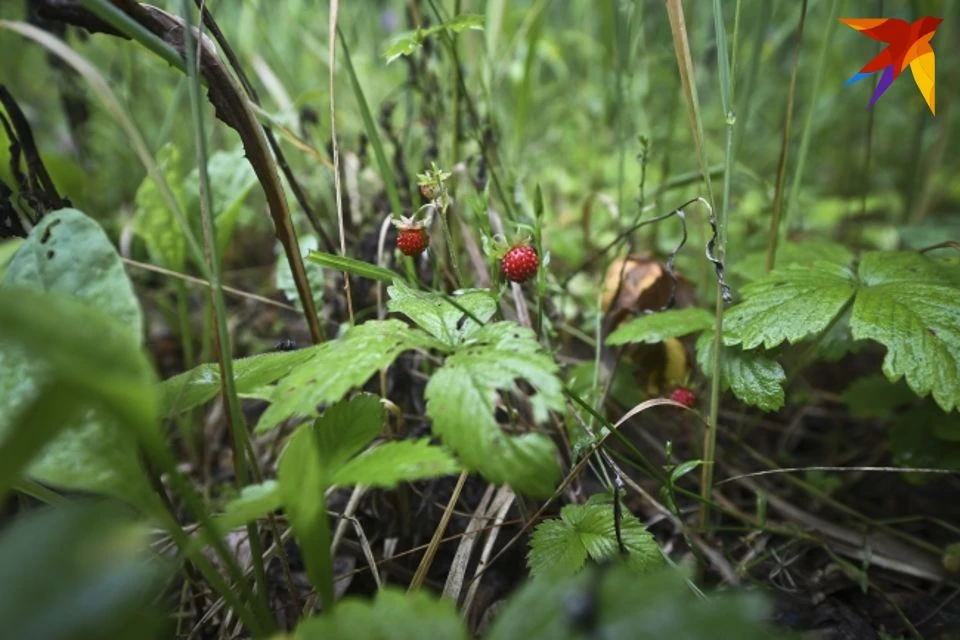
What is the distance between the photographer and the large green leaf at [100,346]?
0.46m

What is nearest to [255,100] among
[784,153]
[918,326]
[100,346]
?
[100,346]

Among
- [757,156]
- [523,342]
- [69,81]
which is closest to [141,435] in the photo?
[523,342]

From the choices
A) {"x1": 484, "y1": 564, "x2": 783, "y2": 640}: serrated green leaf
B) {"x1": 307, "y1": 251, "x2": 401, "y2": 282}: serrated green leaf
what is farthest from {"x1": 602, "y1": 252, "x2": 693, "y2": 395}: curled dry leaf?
{"x1": 484, "y1": 564, "x2": 783, "y2": 640}: serrated green leaf

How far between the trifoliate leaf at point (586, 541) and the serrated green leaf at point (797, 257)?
19.3 inches

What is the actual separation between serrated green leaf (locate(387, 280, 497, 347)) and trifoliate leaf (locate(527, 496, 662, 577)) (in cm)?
23

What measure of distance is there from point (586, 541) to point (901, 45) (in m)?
0.70

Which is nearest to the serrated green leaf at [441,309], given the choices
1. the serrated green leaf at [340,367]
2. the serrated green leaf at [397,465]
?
the serrated green leaf at [340,367]

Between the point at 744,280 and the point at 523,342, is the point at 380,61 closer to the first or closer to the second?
the point at 744,280

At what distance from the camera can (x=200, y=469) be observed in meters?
1.13

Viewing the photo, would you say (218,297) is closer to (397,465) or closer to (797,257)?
(397,465)

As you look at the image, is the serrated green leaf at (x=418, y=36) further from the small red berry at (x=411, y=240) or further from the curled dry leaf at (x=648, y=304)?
the curled dry leaf at (x=648, y=304)

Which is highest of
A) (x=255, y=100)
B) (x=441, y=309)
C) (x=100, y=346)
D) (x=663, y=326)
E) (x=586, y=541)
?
(x=255, y=100)

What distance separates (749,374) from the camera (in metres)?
0.82

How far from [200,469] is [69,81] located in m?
0.96
